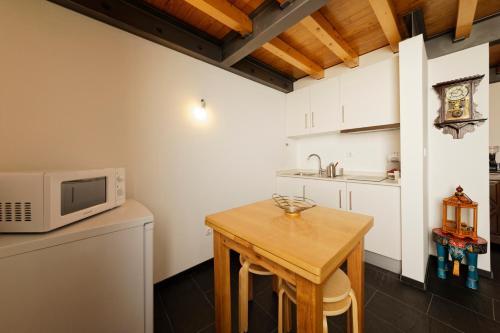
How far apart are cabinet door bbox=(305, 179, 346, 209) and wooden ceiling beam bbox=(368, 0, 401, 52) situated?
1633 mm

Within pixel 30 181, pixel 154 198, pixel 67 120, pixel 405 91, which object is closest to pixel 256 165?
pixel 154 198

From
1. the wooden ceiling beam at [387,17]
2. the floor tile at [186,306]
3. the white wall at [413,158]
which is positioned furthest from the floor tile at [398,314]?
the wooden ceiling beam at [387,17]

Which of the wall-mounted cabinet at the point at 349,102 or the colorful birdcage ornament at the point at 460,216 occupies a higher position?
the wall-mounted cabinet at the point at 349,102

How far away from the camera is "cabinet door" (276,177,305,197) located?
267cm

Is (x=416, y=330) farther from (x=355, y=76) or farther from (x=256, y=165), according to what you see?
(x=355, y=76)

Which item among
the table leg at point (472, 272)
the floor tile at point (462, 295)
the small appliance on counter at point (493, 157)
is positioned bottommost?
the floor tile at point (462, 295)

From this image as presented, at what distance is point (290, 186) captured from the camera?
280 cm

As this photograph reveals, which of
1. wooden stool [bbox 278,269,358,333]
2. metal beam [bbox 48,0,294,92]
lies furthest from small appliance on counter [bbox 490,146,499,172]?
metal beam [bbox 48,0,294,92]

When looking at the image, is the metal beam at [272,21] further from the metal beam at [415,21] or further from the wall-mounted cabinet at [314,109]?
the wall-mounted cabinet at [314,109]

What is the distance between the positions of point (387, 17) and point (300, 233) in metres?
2.08

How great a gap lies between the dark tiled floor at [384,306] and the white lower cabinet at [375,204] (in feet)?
0.95

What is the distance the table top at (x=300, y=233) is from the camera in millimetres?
689

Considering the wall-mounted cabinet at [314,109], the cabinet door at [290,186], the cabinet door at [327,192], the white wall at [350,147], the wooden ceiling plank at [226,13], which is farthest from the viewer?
the cabinet door at [290,186]

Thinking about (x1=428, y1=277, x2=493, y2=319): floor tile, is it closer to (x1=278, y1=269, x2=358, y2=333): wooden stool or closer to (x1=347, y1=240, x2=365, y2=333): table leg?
(x1=347, y1=240, x2=365, y2=333): table leg
